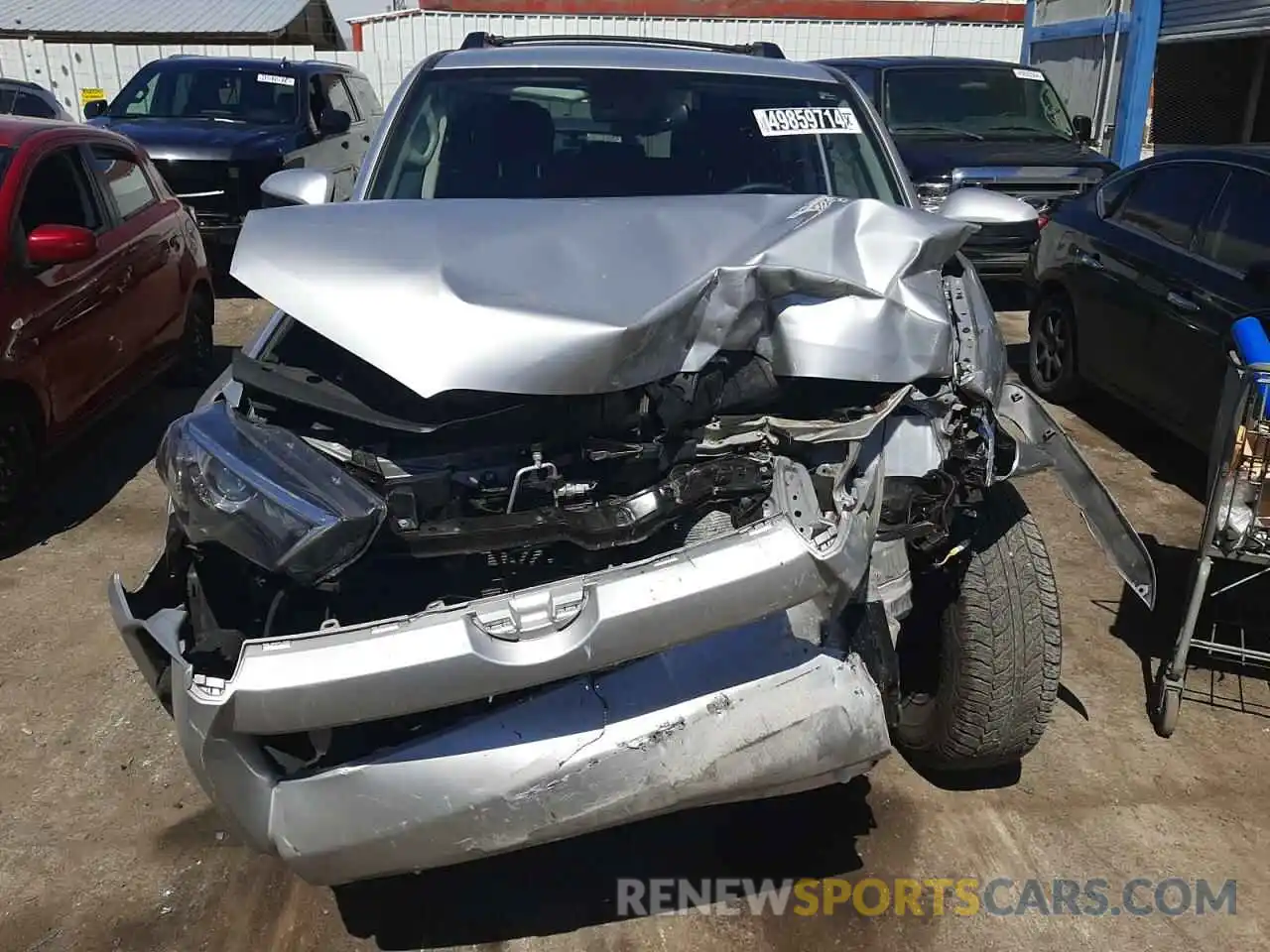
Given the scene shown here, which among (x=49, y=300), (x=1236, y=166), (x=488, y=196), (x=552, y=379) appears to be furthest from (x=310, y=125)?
(x=552, y=379)

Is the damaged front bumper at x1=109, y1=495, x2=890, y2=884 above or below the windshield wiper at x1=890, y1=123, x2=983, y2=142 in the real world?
below

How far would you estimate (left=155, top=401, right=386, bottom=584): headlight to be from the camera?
2074 millimetres

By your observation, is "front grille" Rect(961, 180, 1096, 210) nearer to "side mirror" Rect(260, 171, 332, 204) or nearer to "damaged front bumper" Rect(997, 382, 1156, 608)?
"damaged front bumper" Rect(997, 382, 1156, 608)

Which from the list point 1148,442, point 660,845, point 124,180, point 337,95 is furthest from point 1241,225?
point 337,95

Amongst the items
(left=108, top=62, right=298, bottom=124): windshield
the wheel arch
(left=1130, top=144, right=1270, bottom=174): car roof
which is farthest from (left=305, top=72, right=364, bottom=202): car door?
(left=1130, top=144, right=1270, bottom=174): car roof

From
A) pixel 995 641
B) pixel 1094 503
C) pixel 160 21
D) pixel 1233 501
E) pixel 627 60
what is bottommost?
pixel 995 641

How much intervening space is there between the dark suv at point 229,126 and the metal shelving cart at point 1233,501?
7000 millimetres

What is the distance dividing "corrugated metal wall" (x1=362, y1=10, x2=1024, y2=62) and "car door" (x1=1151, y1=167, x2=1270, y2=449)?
1387 centimetres

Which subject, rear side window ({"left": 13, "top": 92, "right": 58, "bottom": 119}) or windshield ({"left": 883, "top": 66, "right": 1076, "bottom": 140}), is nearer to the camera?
windshield ({"left": 883, "top": 66, "right": 1076, "bottom": 140})

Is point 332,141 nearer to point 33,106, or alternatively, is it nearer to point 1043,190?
point 33,106

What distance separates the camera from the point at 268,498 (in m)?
2.15

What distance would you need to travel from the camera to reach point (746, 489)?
2.34 m

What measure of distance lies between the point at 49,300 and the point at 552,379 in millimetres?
3413

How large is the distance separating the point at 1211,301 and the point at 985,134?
4700 millimetres
